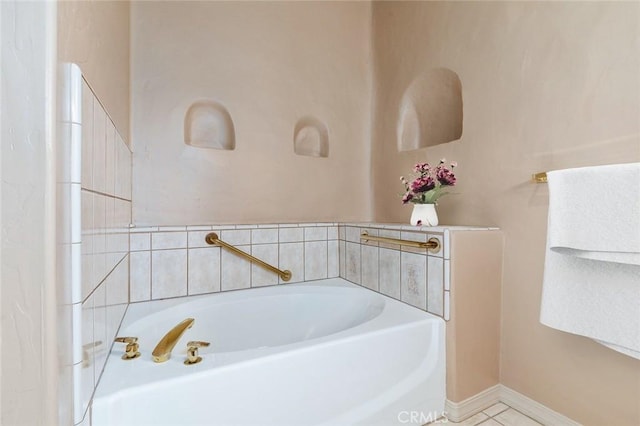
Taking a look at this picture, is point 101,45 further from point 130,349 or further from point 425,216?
point 425,216

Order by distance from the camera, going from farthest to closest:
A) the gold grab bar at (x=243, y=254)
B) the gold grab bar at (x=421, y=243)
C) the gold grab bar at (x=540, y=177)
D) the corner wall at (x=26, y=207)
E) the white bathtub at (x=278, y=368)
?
the gold grab bar at (x=243, y=254) → the gold grab bar at (x=421, y=243) → the gold grab bar at (x=540, y=177) → the white bathtub at (x=278, y=368) → the corner wall at (x=26, y=207)

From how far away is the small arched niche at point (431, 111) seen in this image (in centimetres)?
184

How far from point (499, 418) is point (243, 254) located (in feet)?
4.66

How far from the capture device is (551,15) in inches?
49.1

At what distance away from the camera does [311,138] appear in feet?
7.67

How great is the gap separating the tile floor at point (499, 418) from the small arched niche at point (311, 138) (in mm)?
1743

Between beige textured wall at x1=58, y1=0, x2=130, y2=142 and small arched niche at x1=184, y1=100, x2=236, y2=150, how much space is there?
373 mm

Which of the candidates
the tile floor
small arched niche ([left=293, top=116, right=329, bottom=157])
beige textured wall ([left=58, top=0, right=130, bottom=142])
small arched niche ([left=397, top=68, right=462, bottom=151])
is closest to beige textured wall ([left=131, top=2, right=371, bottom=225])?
small arched niche ([left=293, top=116, right=329, bottom=157])

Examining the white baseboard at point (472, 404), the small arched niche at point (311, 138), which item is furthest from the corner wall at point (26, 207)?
the small arched niche at point (311, 138)

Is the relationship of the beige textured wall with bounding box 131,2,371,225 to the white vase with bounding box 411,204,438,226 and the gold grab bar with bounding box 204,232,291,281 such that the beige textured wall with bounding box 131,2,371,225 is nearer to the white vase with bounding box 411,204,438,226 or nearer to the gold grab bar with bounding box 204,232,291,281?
the gold grab bar with bounding box 204,232,291,281

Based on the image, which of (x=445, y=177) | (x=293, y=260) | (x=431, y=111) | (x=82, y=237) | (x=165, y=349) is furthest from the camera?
(x=431, y=111)

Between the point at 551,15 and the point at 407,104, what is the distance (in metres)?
0.93

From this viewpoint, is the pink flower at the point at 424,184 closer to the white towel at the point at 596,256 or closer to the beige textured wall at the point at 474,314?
the beige textured wall at the point at 474,314

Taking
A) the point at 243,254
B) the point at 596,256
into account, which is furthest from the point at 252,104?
the point at 596,256
